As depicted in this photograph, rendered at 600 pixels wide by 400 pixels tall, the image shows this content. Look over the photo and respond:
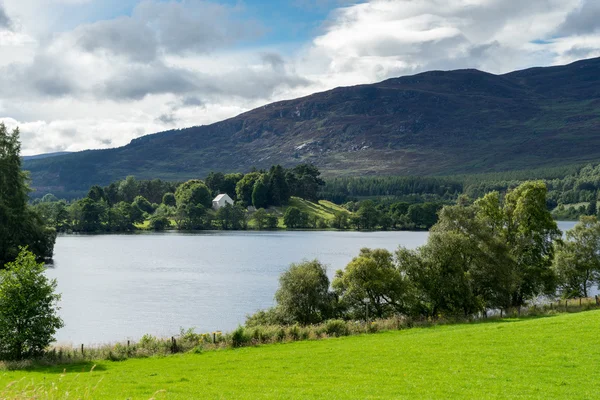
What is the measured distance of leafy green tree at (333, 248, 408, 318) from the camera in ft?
160

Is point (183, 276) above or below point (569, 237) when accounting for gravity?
below

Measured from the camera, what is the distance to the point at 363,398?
2020cm

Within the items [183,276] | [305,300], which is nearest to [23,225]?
[183,276]

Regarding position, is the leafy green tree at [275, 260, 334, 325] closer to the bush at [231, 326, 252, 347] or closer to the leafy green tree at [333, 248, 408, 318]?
the leafy green tree at [333, 248, 408, 318]

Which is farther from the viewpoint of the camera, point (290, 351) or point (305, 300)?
point (305, 300)

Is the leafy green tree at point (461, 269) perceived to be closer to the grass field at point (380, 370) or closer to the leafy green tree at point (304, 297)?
the leafy green tree at point (304, 297)

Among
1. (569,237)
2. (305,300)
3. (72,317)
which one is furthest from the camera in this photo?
(569,237)

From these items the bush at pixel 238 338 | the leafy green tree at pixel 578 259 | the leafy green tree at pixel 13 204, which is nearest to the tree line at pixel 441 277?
the leafy green tree at pixel 578 259

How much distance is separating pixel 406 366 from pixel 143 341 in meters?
18.1

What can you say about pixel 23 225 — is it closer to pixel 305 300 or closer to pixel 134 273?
pixel 134 273

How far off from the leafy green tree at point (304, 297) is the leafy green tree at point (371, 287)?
195 cm

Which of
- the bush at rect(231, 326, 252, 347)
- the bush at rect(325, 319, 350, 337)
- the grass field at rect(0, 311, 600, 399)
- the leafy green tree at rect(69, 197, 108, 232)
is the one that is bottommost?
the bush at rect(325, 319, 350, 337)

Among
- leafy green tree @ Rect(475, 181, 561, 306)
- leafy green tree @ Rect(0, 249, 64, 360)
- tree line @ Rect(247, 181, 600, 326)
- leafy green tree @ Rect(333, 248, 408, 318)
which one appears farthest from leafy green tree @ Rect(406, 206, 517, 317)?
leafy green tree @ Rect(0, 249, 64, 360)

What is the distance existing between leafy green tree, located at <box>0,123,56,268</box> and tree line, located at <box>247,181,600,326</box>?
60.9 meters
